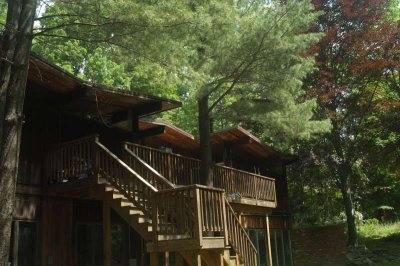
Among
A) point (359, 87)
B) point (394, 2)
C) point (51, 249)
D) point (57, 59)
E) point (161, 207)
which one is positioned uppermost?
point (394, 2)

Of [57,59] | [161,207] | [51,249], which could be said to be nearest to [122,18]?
[161,207]

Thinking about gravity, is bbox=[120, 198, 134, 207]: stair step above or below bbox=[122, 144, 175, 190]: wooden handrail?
below

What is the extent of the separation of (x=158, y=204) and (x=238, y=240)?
301 cm

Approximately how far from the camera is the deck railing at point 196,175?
44.7 feet

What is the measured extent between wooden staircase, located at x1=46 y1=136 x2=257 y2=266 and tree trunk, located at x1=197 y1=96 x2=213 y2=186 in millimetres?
3049

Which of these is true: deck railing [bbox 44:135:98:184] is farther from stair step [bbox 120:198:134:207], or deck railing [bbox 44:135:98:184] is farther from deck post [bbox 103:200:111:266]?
stair step [bbox 120:198:134:207]

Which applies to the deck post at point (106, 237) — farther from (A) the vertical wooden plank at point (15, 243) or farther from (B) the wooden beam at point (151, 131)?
(B) the wooden beam at point (151, 131)

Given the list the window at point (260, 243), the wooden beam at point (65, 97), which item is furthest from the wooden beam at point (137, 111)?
the window at point (260, 243)

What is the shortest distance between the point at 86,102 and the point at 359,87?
1541 cm

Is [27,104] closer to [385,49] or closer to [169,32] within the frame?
[169,32]

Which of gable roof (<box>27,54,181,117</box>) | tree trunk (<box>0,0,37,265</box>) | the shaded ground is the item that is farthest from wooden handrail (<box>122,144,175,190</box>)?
the shaded ground

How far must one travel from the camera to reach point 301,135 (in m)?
16.6

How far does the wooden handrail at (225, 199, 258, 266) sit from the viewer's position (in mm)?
11938

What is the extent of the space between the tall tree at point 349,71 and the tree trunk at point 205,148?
27.3ft
